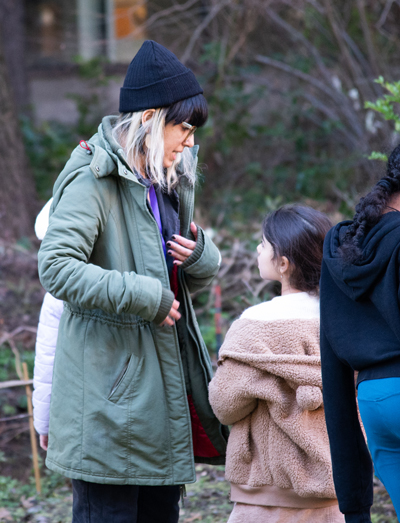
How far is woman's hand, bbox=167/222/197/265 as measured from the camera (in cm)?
232

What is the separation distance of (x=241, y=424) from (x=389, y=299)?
3.03 feet

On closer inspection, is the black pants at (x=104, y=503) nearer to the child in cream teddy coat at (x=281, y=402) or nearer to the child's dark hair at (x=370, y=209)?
the child in cream teddy coat at (x=281, y=402)

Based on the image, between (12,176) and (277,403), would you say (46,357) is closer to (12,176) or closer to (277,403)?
(277,403)

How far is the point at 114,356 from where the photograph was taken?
219 cm

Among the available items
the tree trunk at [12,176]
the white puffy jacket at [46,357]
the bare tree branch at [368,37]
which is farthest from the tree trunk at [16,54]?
the white puffy jacket at [46,357]

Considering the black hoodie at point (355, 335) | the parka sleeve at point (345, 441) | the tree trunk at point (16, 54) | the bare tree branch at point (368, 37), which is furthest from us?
the tree trunk at point (16, 54)

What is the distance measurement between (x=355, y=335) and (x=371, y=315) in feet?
0.24

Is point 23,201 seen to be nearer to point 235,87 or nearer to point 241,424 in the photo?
point 235,87

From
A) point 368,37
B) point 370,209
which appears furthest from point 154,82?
point 368,37

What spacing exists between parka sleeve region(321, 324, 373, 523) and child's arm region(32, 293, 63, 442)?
106cm

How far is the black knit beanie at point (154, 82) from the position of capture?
7.24 feet

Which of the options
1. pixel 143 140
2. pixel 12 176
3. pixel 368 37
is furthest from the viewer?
pixel 368 37

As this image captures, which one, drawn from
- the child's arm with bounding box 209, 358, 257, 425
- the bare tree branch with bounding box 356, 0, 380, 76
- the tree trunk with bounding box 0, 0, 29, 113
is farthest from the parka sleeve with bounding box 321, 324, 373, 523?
the tree trunk with bounding box 0, 0, 29, 113

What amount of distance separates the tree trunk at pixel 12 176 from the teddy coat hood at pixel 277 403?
4.48 metres
